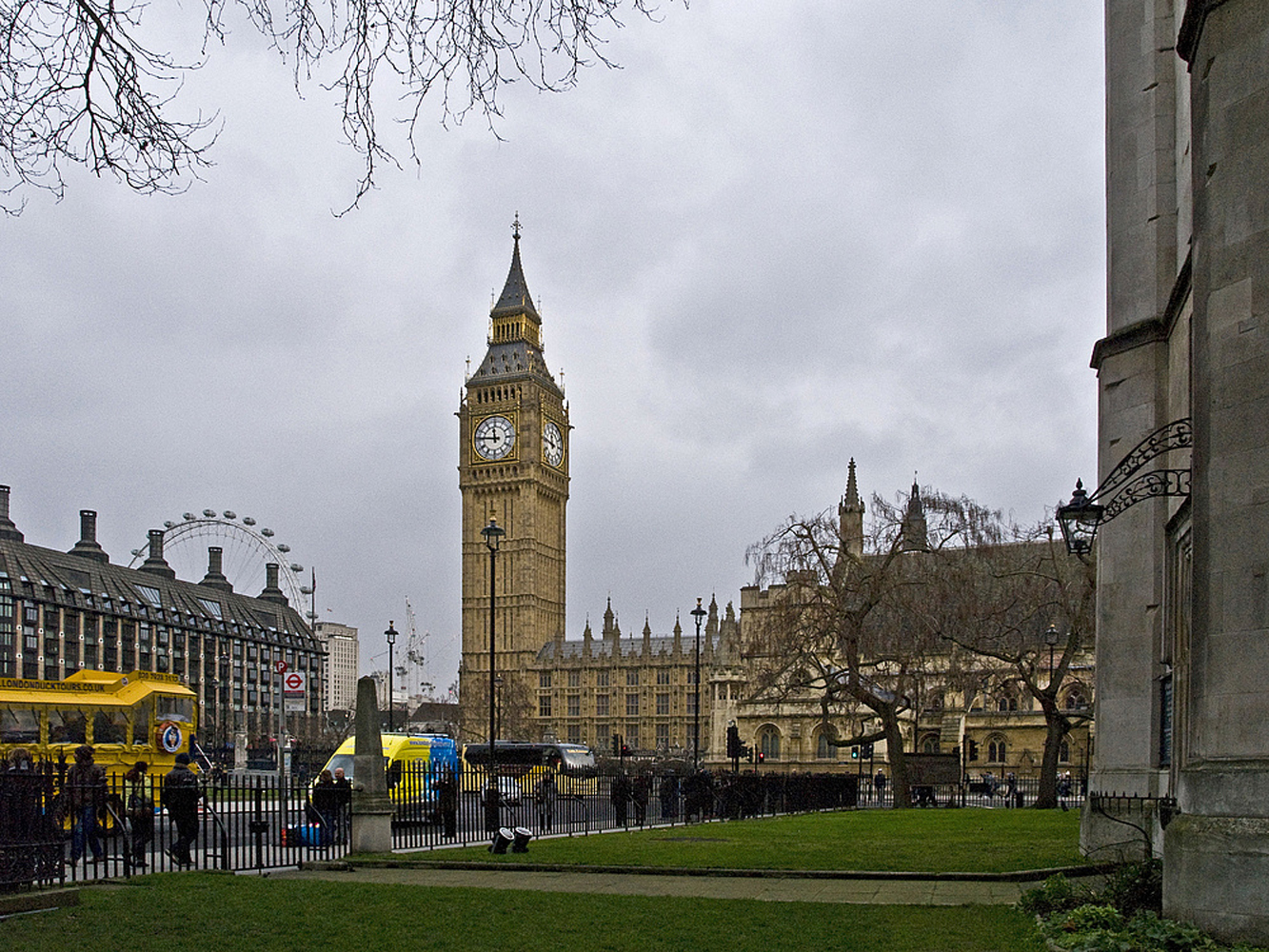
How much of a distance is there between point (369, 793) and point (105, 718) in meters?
13.7

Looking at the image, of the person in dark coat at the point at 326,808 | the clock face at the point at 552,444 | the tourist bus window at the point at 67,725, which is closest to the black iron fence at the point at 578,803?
the person in dark coat at the point at 326,808

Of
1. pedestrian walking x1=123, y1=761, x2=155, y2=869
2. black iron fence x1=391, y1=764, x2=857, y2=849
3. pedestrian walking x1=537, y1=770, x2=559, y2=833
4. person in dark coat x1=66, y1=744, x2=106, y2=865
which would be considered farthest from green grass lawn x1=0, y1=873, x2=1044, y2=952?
pedestrian walking x1=537, y1=770, x2=559, y2=833

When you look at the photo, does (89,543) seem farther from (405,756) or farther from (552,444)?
Result: (405,756)

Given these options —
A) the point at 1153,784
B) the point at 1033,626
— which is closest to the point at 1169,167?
the point at 1153,784

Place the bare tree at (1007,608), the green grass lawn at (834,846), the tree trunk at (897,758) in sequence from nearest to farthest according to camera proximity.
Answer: the green grass lawn at (834,846)
the bare tree at (1007,608)
the tree trunk at (897,758)

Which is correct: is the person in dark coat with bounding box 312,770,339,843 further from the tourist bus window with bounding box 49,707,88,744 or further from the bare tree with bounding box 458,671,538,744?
the bare tree with bounding box 458,671,538,744

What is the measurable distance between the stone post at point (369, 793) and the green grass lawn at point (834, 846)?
62 cm

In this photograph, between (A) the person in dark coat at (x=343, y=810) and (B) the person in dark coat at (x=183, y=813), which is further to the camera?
(A) the person in dark coat at (x=343, y=810)

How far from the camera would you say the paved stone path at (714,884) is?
14.1 metres

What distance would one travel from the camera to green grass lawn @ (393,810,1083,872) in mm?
17703

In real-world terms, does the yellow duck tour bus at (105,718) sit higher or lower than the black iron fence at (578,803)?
higher

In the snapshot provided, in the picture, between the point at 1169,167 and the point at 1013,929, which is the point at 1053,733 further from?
the point at 1013,929

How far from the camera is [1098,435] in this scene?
18656 millimetres

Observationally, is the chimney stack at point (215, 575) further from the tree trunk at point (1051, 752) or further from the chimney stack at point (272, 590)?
the tree trunk at point (1051, 752)
